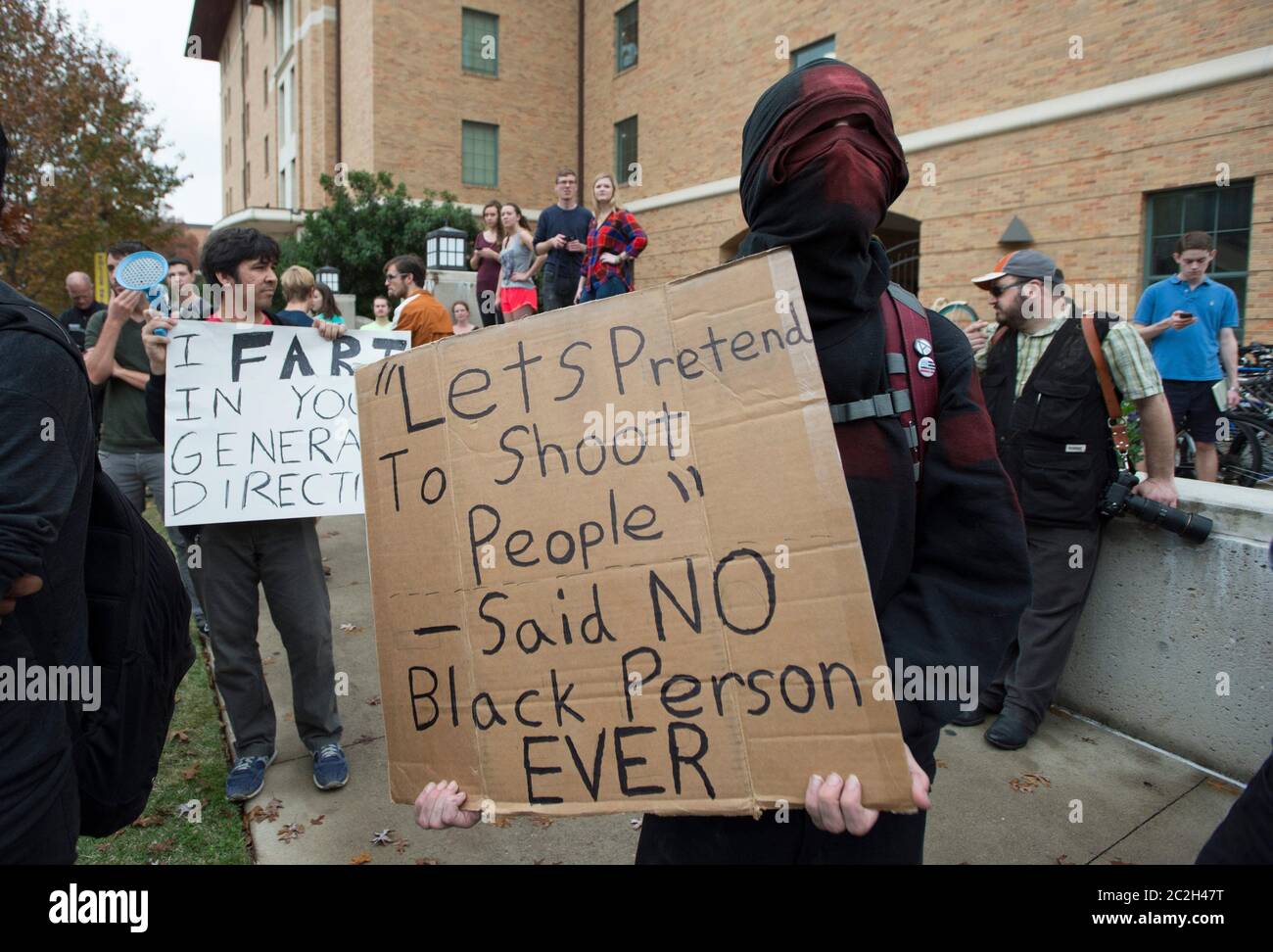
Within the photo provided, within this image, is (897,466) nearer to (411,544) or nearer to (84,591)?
(411,544)

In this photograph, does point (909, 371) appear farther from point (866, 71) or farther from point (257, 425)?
point (866, 71)

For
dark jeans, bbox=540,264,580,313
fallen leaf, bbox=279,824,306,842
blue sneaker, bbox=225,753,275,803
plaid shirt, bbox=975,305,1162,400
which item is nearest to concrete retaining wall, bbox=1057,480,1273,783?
plaid shirt, bbox=975,305,1162,400

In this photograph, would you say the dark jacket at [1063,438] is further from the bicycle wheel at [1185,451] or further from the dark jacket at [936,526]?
the bicycle wheel at [1185,451]

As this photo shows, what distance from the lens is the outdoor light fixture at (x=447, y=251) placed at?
582 inches

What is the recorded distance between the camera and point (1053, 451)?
13.8 feet

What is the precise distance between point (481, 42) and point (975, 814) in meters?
27.3

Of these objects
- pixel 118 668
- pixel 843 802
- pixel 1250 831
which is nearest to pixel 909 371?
pixel 843 802

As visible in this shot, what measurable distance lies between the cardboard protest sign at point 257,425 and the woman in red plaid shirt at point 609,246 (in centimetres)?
370

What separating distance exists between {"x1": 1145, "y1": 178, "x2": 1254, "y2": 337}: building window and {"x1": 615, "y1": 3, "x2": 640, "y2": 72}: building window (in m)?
15.4

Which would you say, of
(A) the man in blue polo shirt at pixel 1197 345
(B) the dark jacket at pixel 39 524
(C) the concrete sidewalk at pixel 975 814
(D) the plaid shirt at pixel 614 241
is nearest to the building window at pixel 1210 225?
(A) the man in blue polo shirt at pixel 1197 345

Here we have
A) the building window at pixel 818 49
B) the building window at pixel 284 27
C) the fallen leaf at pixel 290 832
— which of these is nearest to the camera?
the fallen leaf at pixel 290 832

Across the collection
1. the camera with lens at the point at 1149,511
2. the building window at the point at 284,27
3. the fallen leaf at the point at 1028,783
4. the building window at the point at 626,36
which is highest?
the building window at the point at 284,27

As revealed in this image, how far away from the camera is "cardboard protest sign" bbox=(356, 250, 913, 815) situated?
147 cm

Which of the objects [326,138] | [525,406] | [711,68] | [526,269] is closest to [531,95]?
[326,138]
